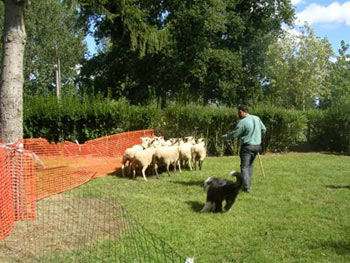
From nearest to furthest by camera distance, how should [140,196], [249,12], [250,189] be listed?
→ 1. [140,196]
2. [250,189]
3. [249,12]

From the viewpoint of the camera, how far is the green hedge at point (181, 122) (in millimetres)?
13227

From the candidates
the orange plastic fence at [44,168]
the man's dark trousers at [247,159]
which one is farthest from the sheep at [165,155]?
the man's dark trousers at [247,159]

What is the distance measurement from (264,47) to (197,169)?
2211cm

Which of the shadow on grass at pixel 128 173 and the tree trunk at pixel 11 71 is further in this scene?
the shadow on grass at pixel 128 173

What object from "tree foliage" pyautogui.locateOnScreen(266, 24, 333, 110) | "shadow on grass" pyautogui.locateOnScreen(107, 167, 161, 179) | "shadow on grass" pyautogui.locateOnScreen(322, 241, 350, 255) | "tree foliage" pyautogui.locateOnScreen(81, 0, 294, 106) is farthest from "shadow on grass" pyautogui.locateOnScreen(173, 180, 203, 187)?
"tree foliage" pyautogui.locateOnScreen(266, 24, 333, 110)

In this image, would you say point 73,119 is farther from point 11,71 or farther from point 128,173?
point 11,71

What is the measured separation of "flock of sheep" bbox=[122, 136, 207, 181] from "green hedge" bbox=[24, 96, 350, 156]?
3.11m

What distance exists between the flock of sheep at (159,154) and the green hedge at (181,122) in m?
3.11

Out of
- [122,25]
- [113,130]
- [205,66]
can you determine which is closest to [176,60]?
[205,66]

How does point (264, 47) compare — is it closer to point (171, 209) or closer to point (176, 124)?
point (176, 124)

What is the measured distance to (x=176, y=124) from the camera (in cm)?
1491

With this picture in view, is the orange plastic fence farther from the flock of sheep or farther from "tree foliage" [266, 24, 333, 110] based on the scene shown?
"tree foliage" [266, 24, 333, 110]

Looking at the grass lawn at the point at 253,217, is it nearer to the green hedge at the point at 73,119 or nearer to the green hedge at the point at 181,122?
the green hedge at the point at 73,119

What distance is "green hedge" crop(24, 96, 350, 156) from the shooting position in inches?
521
